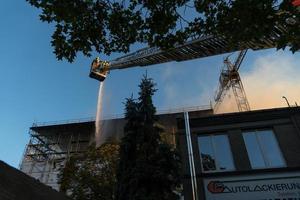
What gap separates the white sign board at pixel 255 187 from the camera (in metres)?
16.1

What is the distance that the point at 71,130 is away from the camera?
52688mm

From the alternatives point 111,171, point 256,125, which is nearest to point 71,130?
point 111,171

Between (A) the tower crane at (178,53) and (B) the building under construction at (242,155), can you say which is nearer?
(B) the building under construction at (242,155)

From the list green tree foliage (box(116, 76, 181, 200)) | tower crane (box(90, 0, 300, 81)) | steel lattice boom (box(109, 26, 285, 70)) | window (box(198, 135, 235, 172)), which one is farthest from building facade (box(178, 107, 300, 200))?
steel lattice boom (box(109, 26, 285, 70))

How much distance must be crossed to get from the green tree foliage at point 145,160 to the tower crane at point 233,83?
43.3 meters

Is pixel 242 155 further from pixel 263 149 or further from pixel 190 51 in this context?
pixel 190 51

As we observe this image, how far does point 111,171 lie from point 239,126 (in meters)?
14.1

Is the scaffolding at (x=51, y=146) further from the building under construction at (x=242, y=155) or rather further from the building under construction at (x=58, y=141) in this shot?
the building under construction at (x=242, y=155)

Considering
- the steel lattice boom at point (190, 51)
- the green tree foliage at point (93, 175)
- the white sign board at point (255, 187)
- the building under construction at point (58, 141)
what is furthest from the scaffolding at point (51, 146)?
the white sign board at point (255, 187)

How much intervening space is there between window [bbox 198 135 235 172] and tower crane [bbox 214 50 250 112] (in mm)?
43144

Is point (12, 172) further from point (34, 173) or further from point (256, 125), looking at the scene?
point (34, 173)

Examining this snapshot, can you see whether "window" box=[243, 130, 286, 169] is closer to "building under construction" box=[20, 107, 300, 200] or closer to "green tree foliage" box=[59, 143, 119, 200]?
"building under construction" box=[20, 107, 300, 200]

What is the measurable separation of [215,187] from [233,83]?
50.8 metres

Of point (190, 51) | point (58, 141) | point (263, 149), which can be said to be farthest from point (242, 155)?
point (58, 141)
